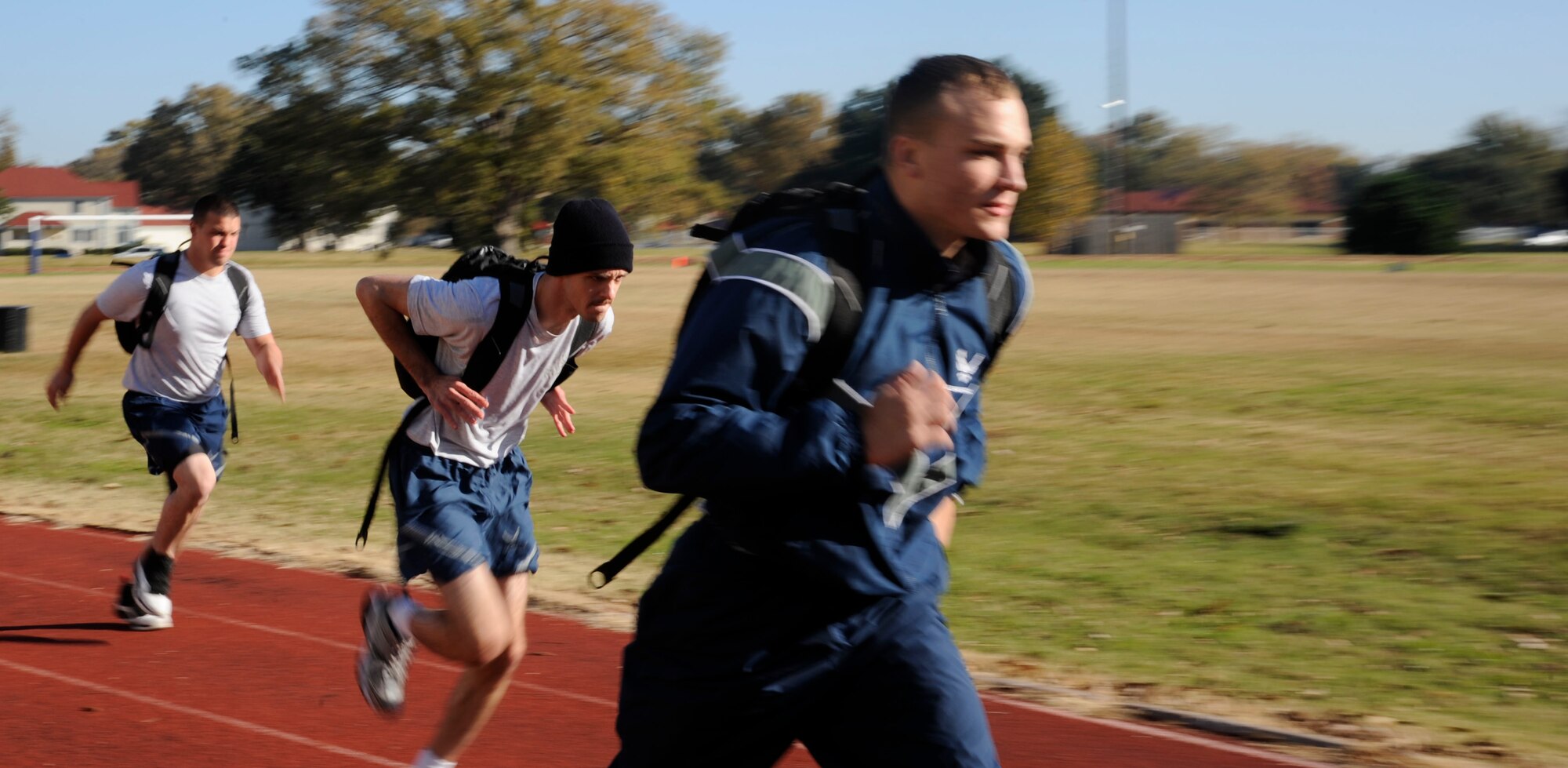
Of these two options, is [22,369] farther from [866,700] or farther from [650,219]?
[650,219]

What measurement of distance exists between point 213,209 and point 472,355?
122 inches

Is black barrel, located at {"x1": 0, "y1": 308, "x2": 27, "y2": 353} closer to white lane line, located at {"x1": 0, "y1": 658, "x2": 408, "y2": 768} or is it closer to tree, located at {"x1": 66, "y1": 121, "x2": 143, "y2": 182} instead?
white lane line, located at {"x1": 0, "y1": 658, "x2": 408, "y2": 768}

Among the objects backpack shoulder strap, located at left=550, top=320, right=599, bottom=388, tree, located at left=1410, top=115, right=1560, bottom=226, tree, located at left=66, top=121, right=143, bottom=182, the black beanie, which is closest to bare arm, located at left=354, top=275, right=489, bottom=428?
backpack shoulder strap, located at left=550, top=320, right=599, bottom=388

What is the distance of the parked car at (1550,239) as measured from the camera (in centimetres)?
7938

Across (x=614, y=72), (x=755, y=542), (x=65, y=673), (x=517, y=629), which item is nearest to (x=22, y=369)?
(x=65, y=673)

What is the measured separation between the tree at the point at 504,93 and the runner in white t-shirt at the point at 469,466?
37662 millimetres

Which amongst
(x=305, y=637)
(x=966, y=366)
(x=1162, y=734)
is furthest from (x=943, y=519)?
(x=305, y=637)

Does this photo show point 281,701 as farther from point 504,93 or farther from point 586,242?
point 504,93

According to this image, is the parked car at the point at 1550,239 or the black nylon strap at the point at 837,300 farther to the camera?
the parked car at the point at 1550,239

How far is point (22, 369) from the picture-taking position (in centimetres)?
2298

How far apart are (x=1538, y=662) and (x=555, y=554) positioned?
17.2 ft

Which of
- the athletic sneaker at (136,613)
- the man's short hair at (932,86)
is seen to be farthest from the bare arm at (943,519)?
the athletic sneaker at (136,613)

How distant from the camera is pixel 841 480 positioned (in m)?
2.53

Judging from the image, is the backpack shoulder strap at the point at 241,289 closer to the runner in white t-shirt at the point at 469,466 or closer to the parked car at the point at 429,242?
the runner in white t-shirt at the point at 469,466
